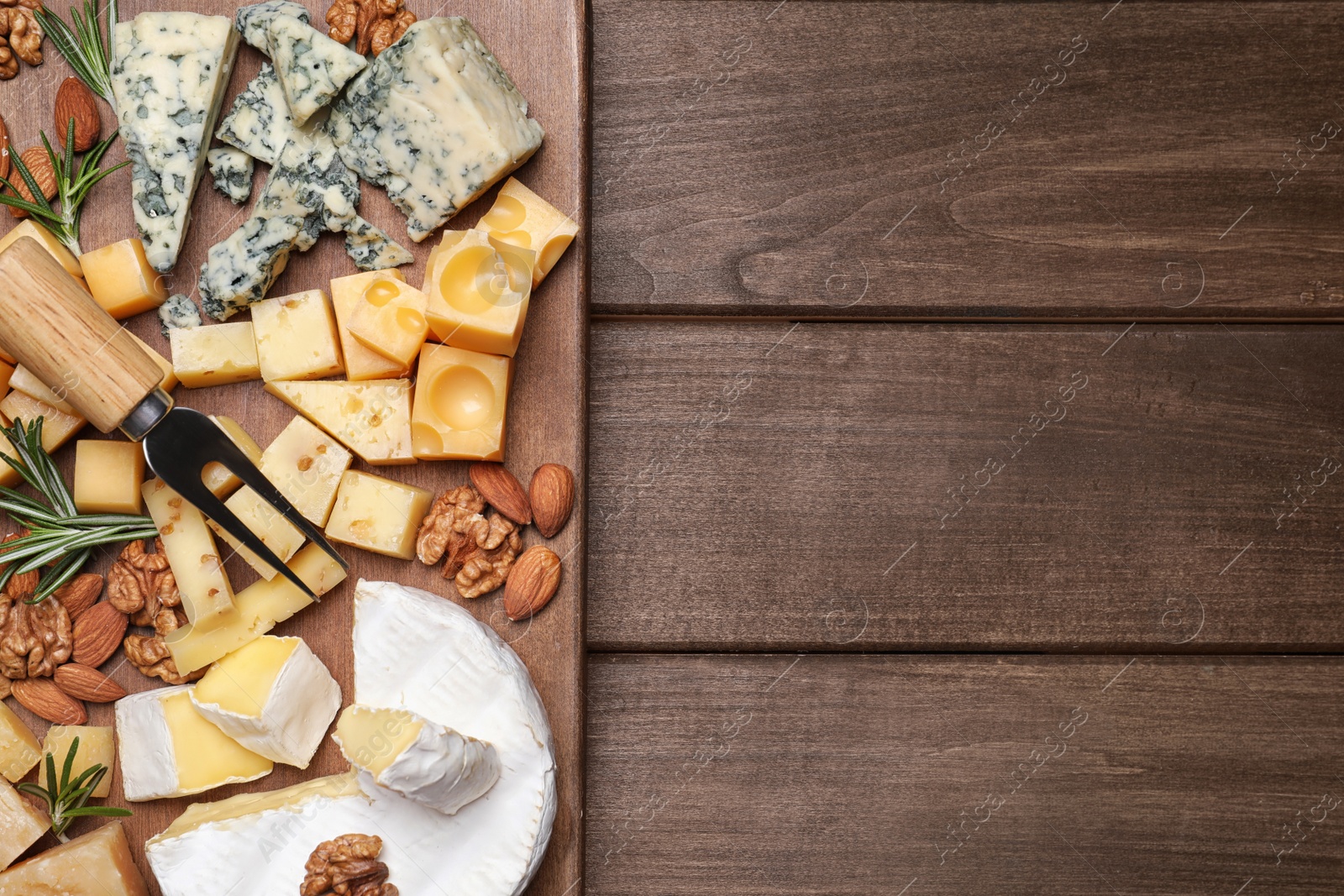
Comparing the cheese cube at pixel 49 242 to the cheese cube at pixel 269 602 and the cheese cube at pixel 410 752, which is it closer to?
Answer: the cheese cube at pixel 269 602

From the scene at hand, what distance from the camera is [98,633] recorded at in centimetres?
88

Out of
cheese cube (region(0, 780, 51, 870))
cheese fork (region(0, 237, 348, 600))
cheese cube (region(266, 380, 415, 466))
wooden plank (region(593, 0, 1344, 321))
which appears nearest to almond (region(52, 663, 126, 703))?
cheese cube (region(0, 780, 51, 870))

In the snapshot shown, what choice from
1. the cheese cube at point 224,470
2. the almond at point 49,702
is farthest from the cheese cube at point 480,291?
the almond at point 49,702

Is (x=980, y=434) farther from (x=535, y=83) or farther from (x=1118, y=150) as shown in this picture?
(x=535, y=83)

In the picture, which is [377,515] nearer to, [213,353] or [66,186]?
[213,353]

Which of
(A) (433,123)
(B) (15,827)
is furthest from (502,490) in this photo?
(B) (15,827)

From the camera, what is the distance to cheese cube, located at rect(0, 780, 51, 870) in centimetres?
85

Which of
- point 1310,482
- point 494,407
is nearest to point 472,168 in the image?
point 494,407

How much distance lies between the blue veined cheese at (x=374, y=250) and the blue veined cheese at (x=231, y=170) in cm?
13

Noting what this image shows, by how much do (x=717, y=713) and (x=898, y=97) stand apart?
77cm

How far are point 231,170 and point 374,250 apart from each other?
0.19 meters

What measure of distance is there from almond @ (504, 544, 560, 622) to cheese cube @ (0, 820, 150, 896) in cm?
47

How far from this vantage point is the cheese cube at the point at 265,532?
2.87 ft

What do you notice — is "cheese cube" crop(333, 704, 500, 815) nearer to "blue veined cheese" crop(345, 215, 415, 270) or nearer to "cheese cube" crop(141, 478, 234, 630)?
"cheese cube" crop(141, 478, 234, 630)
